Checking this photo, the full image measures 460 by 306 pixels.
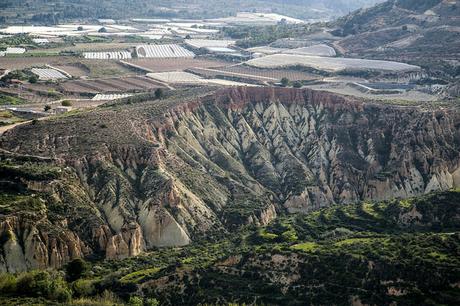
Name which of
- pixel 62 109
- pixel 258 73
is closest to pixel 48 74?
pixel 62 109

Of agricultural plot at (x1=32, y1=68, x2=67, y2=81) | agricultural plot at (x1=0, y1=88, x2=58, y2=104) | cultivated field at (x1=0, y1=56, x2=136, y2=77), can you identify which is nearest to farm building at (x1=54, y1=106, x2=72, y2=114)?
agricultural plot at (x1=0, y1=88, x2=58, y2=104)

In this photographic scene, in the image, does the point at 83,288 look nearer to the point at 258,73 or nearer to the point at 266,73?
the point at 266,73

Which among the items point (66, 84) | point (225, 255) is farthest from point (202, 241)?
point (66, 84)

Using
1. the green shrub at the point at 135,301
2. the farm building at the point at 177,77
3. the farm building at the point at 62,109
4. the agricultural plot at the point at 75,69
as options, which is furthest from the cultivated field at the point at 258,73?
the green shrub at the point at 135,301

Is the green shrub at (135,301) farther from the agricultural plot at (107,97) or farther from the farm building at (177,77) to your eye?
the farm building at (177,77)

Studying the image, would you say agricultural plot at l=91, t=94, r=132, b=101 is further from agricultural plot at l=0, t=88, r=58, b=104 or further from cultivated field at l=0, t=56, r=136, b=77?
cultivated field at l=0, t=56, r=136, b=77

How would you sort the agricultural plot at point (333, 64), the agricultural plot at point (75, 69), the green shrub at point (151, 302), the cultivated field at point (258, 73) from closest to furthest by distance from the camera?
1. the green shrub at point (151, 302)
2. the cultivated field at point (258, 73)
3. the agricultural plot at point (333, 64)
4. the agricultural plot at point (75, 69)
